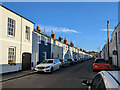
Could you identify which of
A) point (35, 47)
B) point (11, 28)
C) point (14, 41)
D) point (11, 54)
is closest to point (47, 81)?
point (11, 54)

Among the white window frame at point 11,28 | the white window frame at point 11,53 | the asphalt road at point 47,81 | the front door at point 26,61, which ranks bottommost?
the asphalt road at point 47,81

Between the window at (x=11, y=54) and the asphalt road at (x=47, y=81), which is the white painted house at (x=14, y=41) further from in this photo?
the asphalt road at (x=47, y=81)

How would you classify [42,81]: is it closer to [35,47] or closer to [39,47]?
[35,47]

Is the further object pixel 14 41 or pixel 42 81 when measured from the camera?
pixel 14 41

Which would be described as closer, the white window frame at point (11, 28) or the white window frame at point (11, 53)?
the white window frame at point (11, 53)

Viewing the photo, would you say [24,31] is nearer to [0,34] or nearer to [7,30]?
[7,30]

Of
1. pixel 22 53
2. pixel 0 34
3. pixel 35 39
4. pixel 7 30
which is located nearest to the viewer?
pixel 0 34

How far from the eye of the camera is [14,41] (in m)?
15.1

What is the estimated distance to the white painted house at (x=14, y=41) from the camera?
13.4 meters

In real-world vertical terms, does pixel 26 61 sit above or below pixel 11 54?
below

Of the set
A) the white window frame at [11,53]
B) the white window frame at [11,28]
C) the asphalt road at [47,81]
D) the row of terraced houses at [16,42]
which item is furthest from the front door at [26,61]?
the asphalt road at [47,81]

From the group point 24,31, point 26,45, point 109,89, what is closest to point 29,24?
point 24,31

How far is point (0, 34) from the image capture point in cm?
1302

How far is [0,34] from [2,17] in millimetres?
1758
